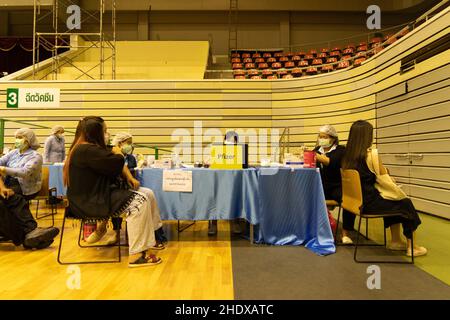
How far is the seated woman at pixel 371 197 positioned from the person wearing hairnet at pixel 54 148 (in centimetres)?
457

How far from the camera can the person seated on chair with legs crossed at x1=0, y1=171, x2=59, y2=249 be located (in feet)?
9.83

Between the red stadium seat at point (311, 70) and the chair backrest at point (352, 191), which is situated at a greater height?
the red stadium seat at point (311, 70)

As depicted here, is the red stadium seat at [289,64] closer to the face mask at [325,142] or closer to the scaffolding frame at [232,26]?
the scaffolding frame at [232,26]

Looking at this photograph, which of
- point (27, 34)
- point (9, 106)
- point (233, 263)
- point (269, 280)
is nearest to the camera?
point (269, 280)

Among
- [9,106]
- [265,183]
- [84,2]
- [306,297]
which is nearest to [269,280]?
[306,297]

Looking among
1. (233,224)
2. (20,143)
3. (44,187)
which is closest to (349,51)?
(233,224)

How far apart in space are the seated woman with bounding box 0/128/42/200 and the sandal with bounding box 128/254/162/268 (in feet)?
4.83

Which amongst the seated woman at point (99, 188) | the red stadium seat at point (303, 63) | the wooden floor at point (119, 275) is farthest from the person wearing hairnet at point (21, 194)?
the red stadium seat at point (303, 63)

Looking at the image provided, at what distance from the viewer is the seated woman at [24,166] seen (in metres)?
3.22

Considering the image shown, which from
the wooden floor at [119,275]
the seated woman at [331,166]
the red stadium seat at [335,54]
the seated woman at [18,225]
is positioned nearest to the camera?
the wooden floor at [119,275]

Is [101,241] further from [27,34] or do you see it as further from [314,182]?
[27,34]

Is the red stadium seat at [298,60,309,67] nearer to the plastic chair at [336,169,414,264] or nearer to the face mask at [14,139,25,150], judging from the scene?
the plastic chair at [336,169,414,264]

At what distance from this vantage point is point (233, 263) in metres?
2.63
